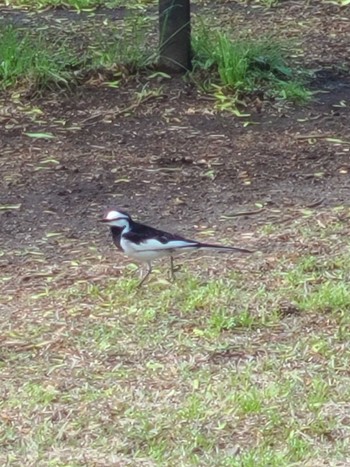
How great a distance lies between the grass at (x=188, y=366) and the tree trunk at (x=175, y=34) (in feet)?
9.49

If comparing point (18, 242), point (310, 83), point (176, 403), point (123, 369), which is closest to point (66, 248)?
point (18, 242)

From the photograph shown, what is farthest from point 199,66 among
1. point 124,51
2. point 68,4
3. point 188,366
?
point 188,366

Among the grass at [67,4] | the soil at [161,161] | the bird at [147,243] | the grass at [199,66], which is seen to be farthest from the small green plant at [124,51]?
the bird at [147,243]

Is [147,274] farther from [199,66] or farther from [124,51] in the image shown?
[124,51]

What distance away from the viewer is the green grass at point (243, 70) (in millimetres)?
8781

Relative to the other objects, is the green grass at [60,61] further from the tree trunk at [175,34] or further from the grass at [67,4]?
the grass at [67,4]

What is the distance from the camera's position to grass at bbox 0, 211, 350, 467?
14.7 ft

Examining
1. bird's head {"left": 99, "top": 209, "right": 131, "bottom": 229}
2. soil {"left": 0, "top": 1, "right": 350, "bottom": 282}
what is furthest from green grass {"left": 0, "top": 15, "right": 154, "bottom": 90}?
bird's head {"left": 99, "top": 209, "right": 131, "bottom": 229}

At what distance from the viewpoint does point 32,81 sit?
8.90 meters

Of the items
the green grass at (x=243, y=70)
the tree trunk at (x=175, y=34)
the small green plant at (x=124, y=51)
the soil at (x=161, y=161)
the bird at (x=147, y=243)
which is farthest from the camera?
the small green plant at (x=124, y=51)

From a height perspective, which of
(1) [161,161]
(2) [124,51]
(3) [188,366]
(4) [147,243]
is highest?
(4) [147,243]

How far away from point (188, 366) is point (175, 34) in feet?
14.1

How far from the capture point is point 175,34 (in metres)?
8.90

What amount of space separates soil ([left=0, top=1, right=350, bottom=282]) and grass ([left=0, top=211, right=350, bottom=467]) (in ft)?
2.14
